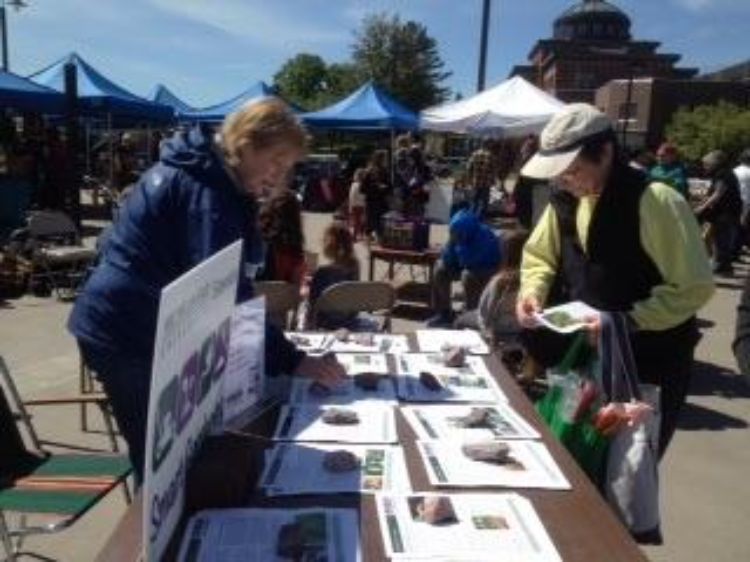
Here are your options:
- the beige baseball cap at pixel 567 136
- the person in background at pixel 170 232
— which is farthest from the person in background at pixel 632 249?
the person in background at pixel 170 232

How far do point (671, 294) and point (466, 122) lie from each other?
31.8ft

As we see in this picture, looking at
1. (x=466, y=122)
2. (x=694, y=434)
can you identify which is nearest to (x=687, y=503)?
(x=694, y=434)

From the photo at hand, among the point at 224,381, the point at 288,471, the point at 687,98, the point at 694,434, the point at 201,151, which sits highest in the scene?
the point at 687,98

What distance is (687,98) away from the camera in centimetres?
5644

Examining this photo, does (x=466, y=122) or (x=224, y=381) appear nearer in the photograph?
(x=224, y=381)

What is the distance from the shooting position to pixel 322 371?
2654 millimetres

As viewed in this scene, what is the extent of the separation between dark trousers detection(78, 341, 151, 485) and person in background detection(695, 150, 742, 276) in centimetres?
1109

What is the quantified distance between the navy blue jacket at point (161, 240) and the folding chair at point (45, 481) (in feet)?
2.13

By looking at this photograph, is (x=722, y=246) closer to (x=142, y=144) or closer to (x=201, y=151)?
(x=201, y=151)

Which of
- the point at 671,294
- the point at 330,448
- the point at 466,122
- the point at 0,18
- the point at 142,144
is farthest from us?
the point at 0,18

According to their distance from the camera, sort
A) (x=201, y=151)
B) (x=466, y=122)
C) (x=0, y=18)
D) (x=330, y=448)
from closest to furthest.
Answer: (x=330, y=448)
(x=201, y=151)
(x=466, y=122)
(x=0, y=18)

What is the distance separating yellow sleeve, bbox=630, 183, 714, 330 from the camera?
261 cm

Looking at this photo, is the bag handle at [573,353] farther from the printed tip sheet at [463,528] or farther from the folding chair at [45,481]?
the folding chair at [45,481]

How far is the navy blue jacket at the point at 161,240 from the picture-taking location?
2238mm
